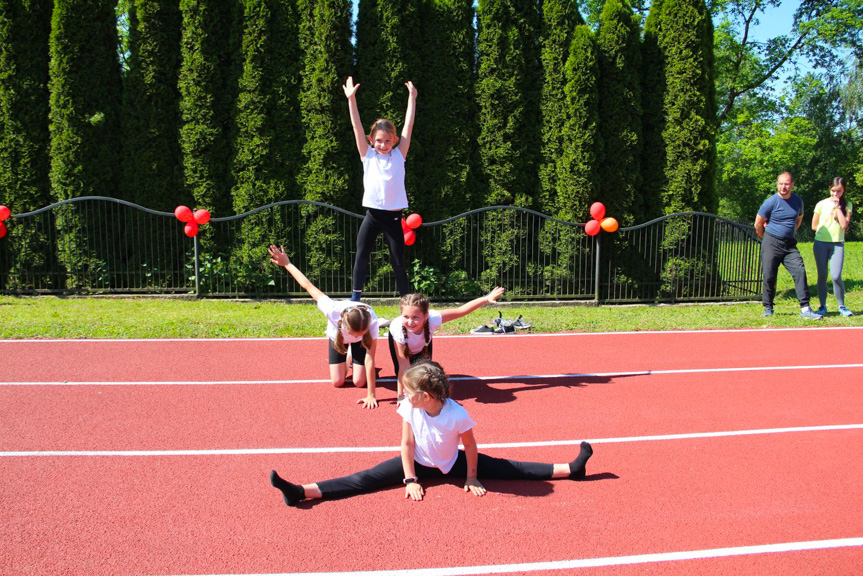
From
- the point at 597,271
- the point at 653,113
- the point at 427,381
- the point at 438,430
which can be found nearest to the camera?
the point at 427,381

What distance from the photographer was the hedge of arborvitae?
11.8m

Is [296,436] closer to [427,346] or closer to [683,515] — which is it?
[427,346]

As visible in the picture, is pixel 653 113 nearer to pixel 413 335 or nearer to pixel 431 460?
pixel 413 335

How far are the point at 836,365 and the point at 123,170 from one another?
38.6 ft

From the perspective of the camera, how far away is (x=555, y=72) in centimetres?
1197

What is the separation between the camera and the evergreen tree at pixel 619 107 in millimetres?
11859

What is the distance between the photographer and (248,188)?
39.4ft

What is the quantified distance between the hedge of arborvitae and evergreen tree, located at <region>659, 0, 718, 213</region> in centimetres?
4

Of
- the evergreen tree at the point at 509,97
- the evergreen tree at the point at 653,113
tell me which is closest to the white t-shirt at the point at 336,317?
the evergreen tree at the point at 509,97

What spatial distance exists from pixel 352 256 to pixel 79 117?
5.50 m

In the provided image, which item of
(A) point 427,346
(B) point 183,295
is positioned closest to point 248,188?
(B) point 183,295

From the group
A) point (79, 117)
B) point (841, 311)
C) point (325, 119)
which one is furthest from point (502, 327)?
point (79, 117)

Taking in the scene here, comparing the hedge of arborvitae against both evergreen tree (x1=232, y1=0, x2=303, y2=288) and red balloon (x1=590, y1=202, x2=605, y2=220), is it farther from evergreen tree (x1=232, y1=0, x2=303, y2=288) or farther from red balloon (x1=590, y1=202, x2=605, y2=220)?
red balloon (x1=590, y1=202, x2=605, y2=220)

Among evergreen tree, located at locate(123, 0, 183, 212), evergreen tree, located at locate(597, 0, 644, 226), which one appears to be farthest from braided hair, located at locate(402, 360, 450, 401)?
evergreen tree, located at locate(123, 0, 183, 212)
